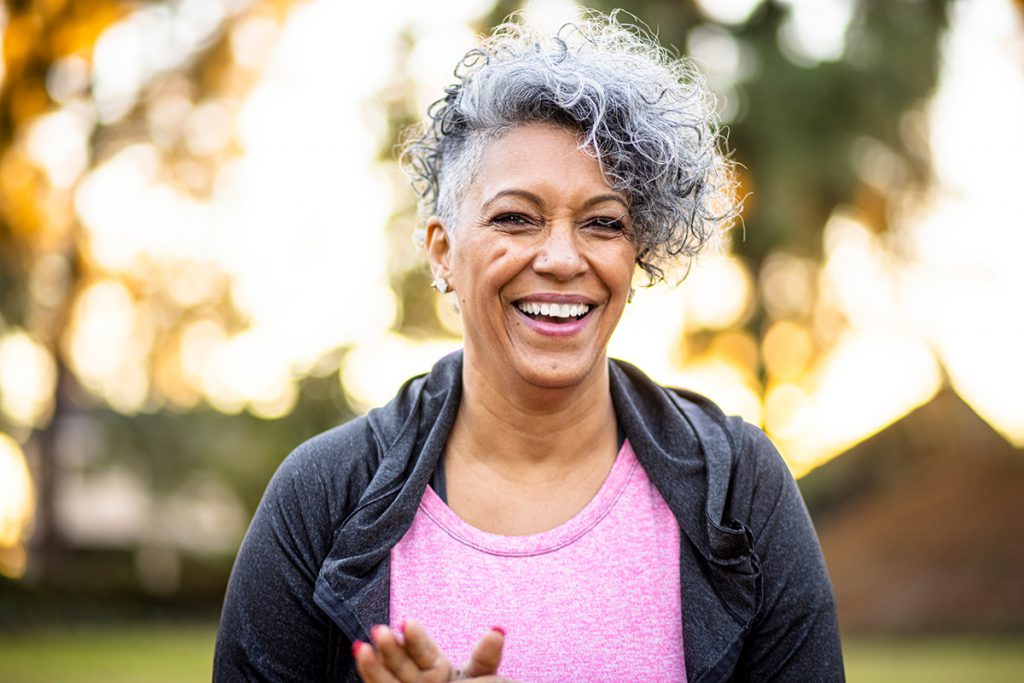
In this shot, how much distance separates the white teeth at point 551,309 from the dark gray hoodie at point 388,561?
0.37m

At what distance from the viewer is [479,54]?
2592 millimetres

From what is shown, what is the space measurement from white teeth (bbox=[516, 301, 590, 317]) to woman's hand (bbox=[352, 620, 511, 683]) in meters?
0.73

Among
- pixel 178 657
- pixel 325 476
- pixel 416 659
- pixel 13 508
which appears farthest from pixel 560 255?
pixel 13 508

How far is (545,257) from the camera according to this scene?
7.59 ft

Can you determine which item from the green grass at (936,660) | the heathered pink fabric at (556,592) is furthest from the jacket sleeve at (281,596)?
the green grass at (936,660)

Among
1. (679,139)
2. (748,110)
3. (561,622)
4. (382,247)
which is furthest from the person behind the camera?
(382,247)

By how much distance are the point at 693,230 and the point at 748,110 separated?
42.8 feet

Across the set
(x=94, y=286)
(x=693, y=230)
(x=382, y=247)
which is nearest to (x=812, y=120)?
(x=382, y=247)

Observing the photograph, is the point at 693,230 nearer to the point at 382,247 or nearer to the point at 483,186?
the point at 483,186

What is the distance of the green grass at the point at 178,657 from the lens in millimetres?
10086

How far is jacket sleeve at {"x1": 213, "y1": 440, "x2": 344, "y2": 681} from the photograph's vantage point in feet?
7.43

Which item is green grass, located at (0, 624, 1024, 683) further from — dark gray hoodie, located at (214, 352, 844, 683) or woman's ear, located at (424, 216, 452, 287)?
woman's ear, located at (424, 216, 452, 287)

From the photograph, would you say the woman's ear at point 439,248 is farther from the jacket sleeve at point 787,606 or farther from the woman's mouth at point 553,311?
the jacket sleeve at point 787,606

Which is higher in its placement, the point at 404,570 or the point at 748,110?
the point at 748,110
